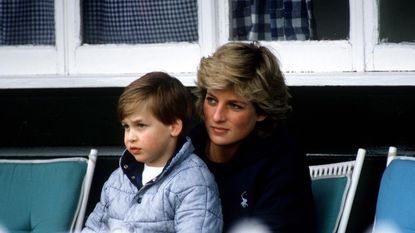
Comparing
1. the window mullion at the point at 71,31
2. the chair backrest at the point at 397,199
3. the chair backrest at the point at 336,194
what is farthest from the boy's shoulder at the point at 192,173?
the window mullion at the point at 71,31

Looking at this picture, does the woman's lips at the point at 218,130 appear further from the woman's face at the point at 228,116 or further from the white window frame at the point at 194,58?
the white window frame at the point at 194,58

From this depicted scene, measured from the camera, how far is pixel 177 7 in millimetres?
4680

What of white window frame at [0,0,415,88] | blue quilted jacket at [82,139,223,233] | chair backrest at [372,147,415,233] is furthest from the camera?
white window frame at [0,0,415,88]

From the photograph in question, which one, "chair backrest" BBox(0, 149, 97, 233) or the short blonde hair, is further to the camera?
"chair backrest" BBox(0, 149, 97, 233)

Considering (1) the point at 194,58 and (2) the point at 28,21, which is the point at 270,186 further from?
(2) the point at 28,21

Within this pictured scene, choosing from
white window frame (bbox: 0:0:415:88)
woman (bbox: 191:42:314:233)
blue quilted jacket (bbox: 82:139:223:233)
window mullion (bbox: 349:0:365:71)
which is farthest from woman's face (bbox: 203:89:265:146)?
window mullion (bbox: 349:0:365:71)

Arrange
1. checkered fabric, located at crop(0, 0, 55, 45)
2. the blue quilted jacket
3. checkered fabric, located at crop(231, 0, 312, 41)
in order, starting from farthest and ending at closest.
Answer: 1. checkered fabric, located at crop(0, 0, 55, 45)
2. checkered fabric, located at crop(231, 0, 312, 41)
3. the blue quilted jacket

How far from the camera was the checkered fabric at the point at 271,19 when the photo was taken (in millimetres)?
4500

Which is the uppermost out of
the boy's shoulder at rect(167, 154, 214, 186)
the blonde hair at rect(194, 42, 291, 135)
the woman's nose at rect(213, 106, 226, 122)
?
the blonde hair at rect(194, 42, 291, 135)

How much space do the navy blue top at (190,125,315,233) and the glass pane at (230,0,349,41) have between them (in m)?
0.88

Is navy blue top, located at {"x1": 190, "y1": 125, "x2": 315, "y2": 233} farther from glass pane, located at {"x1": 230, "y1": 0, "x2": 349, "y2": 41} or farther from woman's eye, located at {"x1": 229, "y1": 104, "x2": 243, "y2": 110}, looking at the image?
glass pane, located at {"x1": 230, "y1": 0, "x2": 349, "y2": 41}

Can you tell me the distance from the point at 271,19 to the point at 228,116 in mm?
982

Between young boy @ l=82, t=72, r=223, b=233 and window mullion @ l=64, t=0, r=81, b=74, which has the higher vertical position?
window mullion @ l=64, t=0, r=81, b=74

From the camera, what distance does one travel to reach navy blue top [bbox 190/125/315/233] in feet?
11.7
